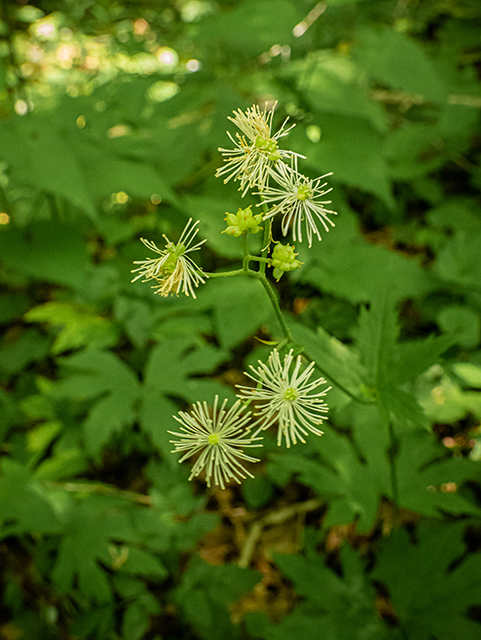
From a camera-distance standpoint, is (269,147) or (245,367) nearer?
(269,147)

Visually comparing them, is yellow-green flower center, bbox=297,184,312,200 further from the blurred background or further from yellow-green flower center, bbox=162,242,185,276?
the blurred background

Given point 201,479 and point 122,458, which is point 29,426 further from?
point 201,479

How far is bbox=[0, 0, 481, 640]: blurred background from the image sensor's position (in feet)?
4.33

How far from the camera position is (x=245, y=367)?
6.52 feet

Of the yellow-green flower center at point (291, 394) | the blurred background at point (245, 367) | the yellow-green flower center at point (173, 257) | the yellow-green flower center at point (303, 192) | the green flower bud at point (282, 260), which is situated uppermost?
the yellow-green flower center at point (303, 192)

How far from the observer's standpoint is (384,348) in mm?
1031

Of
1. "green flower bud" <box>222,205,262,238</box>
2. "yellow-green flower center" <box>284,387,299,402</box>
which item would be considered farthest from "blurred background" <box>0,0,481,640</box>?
"green flower bud" <box>222,205,262,238</box>

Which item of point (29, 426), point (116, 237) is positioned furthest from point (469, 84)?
point (29, 426)

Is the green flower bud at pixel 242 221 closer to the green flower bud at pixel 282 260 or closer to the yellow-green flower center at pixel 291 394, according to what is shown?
the green flower bud at pixel 282 260

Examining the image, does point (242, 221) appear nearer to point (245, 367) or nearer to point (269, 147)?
point (269, 147)

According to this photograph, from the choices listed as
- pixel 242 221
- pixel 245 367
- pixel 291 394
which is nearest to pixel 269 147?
pixel 242 221

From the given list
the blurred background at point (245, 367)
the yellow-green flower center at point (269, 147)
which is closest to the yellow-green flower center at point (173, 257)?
the yellow-green flower center at point (269, 147)

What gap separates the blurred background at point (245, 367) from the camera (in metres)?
1.32

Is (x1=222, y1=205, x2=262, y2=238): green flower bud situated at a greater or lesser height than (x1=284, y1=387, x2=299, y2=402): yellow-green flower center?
greater
